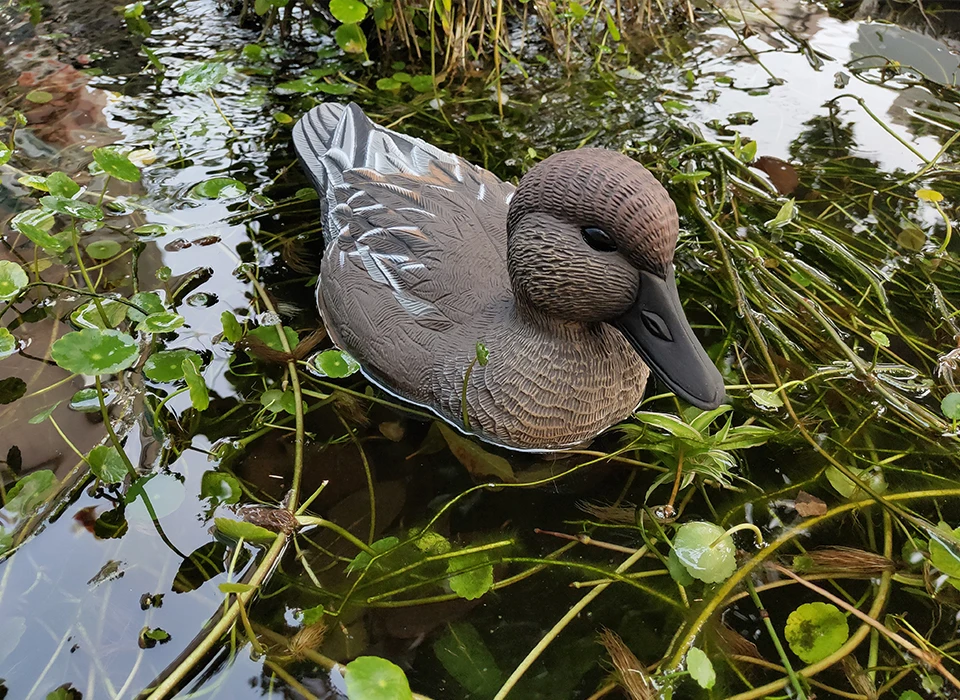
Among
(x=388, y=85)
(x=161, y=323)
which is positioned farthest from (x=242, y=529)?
(x=388, y=85)

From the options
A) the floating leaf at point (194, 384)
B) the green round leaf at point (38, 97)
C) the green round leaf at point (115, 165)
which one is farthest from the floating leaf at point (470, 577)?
the green round leaf at point (38, 97)

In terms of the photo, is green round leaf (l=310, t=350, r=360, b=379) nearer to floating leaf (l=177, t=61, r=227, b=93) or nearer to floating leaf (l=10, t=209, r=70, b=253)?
floating leaf (l=10, t=209, r=70, b=253)

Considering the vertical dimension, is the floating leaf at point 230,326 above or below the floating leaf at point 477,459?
above

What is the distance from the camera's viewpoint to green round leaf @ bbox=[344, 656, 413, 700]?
Result: 991mm

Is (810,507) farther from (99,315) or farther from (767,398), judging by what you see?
(99,315)

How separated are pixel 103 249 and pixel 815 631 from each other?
213cm

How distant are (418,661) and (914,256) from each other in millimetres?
1941

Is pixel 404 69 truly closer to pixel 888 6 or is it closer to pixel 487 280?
pixel 487 280

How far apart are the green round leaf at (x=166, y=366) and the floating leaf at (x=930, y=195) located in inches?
91.7

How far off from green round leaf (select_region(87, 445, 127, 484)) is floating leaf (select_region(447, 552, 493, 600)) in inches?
28.6

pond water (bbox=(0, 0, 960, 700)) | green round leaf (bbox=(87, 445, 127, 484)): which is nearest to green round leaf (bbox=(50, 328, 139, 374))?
pond water (bbox=(0, 0, 960, 700))

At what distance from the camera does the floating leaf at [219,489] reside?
1500 mm

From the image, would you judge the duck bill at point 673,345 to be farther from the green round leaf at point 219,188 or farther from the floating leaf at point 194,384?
the green round leaf at point 219,188

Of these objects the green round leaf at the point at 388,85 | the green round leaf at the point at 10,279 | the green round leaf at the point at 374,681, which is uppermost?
the green round leaf at the point at 10,279
